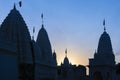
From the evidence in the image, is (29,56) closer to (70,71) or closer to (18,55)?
(18,55)

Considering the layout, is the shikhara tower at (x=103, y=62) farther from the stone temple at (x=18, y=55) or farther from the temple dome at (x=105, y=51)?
the stone temple at (x=18, y=55)

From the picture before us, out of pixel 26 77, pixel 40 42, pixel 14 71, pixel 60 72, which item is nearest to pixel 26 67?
pixel 26 77

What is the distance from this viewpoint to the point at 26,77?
39.3 m

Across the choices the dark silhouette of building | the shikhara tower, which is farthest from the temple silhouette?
the dark silhouette of building

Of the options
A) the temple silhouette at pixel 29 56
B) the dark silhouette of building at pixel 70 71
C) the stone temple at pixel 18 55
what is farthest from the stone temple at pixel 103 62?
the dark silhouette of building at pixel 70 71

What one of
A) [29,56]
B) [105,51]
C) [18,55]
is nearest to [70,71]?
[105,51]

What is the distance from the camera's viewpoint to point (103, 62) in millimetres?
51094

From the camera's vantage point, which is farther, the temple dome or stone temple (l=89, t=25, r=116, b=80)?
the temple dome

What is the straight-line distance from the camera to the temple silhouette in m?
33.5

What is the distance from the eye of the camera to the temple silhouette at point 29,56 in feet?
110

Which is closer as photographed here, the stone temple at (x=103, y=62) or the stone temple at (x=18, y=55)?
the stone temple at (x=18, y=55)

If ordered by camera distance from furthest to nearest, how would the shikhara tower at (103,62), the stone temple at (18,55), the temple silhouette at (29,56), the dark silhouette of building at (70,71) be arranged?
the dark silhouette of building at (70,71), the shikhara tower at (103,62), the temple silhouette at (29,56), the stone temple at (18,55)

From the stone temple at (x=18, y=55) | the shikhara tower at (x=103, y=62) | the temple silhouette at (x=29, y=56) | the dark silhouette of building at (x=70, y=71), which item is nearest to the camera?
the stone temple at (x=18, y=55)

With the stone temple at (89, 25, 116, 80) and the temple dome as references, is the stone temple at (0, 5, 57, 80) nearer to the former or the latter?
the stone temple at (89, 25, 116, 80)
